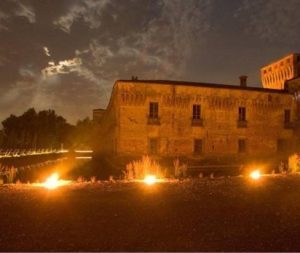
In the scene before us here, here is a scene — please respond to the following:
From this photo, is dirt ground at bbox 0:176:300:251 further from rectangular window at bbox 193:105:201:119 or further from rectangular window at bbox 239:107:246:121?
rectangular window at bbox 239:107:246:121

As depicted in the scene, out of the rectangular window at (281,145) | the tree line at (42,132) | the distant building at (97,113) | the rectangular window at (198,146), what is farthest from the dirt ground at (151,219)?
the tree line at (42,132)

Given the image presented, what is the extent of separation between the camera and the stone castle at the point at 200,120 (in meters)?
24.2

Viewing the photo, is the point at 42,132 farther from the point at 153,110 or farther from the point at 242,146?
the point at 242,146

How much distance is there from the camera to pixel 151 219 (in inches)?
268

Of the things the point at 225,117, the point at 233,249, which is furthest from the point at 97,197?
the point at 225,117

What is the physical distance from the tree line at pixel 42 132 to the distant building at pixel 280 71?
41581 millimetres

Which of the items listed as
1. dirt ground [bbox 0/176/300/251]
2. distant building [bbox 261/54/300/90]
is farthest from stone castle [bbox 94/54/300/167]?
dirt ground [bbox 0/176/300/251]

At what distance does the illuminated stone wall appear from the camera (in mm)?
24188

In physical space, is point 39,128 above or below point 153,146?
above

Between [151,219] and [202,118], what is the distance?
66.0 feet

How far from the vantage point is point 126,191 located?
32.5 feet

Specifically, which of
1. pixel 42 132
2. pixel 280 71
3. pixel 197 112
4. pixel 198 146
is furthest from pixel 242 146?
pixel 42 132

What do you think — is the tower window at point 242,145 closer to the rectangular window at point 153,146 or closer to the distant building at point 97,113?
the rectangular window at point 153,146

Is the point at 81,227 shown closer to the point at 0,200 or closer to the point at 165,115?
the point at 0,200
